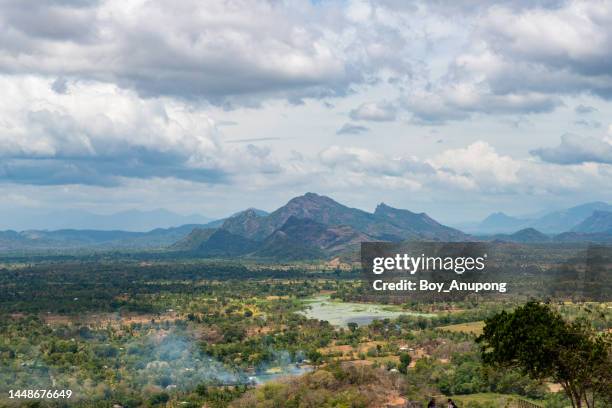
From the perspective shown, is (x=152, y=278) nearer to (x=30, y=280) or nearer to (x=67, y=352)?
(x=30, y=280)

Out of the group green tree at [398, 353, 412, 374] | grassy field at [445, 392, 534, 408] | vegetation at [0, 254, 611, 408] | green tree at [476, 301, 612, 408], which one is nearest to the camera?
green tree at [476, 301, 612, 408]

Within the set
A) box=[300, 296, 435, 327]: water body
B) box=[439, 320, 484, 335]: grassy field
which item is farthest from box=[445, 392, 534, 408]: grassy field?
box=[300, 296, 435, 327]: water body

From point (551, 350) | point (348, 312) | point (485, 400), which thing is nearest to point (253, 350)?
point (485, 400)

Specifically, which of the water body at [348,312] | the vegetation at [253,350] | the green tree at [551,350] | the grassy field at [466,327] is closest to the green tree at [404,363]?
the vegetation at [253,350]

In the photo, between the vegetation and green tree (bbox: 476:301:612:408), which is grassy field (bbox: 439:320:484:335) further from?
green tree (bbox: 476:301:612:408)

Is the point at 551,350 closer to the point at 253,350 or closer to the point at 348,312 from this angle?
the point at 253,350

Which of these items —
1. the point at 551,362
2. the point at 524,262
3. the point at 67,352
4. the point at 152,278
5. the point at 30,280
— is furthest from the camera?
the point at 152,278

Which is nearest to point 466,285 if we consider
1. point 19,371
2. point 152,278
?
point 19,371
